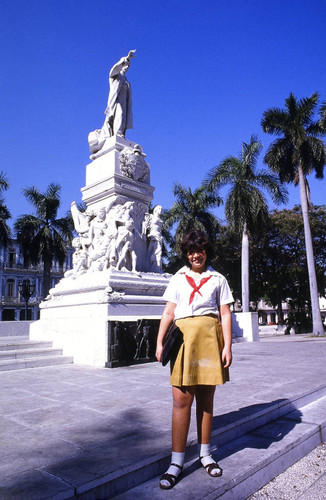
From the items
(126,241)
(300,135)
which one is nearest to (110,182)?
(126,241)

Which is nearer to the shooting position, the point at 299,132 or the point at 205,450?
the point at 205,450

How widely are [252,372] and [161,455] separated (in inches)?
141

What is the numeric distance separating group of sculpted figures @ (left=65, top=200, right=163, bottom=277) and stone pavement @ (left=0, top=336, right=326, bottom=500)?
3.88m

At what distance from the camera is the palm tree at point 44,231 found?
28.1 m

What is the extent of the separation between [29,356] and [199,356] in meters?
5.88

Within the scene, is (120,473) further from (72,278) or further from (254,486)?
(72,278)

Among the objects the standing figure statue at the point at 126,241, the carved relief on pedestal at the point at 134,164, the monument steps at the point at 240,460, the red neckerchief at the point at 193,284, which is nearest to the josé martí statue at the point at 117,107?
the carved relief on pedestal at the point at 134,164

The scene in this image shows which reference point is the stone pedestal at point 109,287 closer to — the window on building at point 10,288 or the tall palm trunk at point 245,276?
the tall palm trunk at point 245,276

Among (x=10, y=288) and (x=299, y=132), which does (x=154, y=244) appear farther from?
(x=10, y=288)

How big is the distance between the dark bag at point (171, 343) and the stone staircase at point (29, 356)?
516cm

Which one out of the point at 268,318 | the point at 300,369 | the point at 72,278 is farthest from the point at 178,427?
the point at 268,318

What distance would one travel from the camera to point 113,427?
9.91 ft

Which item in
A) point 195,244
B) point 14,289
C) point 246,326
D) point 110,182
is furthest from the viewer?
point 14,289

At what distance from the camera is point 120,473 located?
83.5 inches
